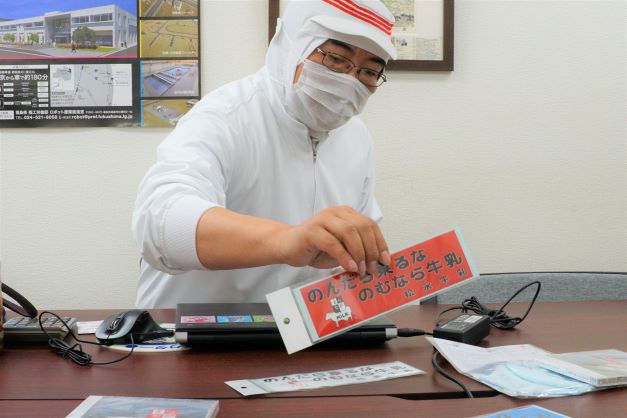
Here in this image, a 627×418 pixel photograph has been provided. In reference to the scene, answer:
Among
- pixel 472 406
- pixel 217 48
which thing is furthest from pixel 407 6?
pixel 472 406

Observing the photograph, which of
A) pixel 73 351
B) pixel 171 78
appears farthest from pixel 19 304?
pixel 171 78

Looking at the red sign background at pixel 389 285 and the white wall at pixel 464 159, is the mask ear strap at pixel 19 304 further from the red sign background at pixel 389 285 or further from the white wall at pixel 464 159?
the white wall at pixel 464 159

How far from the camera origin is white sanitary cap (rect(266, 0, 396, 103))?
130 centimetres

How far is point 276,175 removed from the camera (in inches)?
60.0

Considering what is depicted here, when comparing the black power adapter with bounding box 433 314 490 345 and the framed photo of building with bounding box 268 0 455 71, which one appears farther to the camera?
the framed photo of building with bounding box 268 0 455 71

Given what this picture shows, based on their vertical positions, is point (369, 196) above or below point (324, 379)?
above

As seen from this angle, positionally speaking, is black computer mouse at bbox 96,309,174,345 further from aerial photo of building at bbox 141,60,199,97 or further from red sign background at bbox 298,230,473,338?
aerial photo of building at bbox 141,60,199,97

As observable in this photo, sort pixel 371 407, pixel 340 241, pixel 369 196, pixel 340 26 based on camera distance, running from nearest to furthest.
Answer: pixel 371 407 → pixel 340 241 → pixel 340 26 → pixel 369 196

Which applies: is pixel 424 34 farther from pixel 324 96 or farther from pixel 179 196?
pixel 179 196

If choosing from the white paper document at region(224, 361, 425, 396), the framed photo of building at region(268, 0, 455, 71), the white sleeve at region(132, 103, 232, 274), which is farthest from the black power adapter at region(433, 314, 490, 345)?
the framed photo of building at region(268, 0, 455, 71)

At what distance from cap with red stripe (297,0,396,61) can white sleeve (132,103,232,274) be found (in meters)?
0.32

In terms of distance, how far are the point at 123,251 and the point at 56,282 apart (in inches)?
9.8

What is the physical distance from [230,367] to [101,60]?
1.51 meters

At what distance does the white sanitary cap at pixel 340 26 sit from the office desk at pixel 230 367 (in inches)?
22.4
